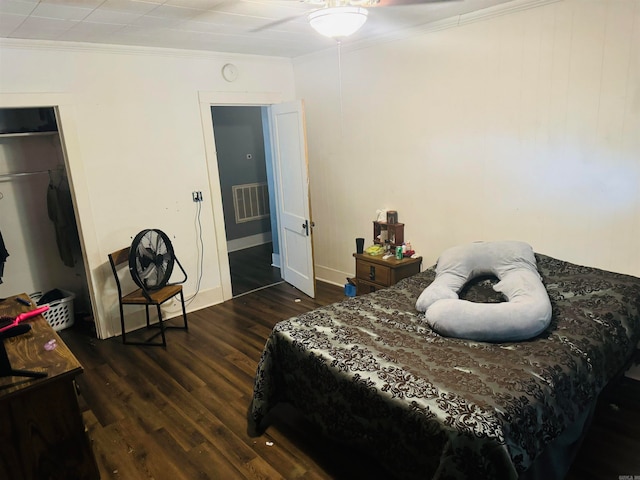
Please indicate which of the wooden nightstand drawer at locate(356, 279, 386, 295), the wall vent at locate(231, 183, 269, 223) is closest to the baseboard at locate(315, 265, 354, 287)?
the wooden nightstand drawer at locate(356, 279, 386, 295)

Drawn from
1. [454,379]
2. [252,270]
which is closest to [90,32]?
[252,270]

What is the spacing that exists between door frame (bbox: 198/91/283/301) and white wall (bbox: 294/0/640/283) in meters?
0.61

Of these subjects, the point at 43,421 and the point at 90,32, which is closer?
the point at 43,421

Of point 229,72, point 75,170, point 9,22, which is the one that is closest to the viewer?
point 9,22

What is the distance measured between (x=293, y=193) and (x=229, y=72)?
1.37 m

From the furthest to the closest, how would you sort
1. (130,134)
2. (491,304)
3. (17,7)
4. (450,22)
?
1. (130,134)
2. (450,22)
3. (17,7)
4. (491,304)

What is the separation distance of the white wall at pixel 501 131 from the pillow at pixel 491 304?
483 mm

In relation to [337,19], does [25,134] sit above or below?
below

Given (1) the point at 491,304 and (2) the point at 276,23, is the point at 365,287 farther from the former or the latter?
(2) the point at 276,23

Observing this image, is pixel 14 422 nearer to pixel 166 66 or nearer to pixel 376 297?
pixel 376 297

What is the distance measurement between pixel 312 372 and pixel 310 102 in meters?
3.31

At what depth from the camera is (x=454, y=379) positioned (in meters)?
1.84

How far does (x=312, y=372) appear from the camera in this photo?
2.20 meters

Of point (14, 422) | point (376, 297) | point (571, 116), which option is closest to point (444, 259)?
point (376, 297)
